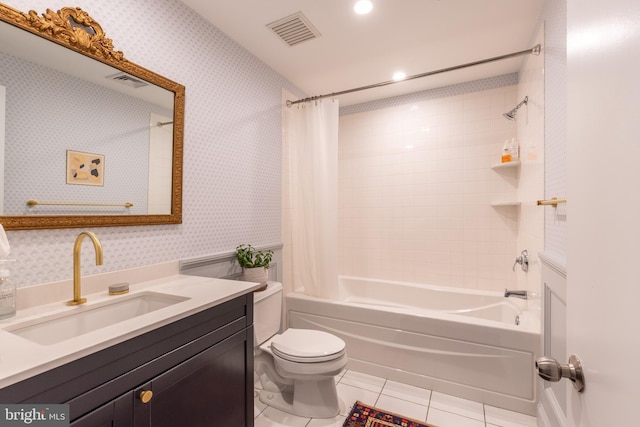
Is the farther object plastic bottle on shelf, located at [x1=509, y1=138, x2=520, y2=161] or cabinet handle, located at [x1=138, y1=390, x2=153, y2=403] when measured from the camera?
plastic bottle on shelf, located at [x1=509, y1=138, x2=520, y2=161]

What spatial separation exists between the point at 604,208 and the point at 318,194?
6.87 feet

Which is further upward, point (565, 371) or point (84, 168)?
point (84, 168)

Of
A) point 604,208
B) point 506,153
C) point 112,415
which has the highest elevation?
point 506,153

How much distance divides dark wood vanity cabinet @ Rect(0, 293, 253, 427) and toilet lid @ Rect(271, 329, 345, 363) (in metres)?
0.37

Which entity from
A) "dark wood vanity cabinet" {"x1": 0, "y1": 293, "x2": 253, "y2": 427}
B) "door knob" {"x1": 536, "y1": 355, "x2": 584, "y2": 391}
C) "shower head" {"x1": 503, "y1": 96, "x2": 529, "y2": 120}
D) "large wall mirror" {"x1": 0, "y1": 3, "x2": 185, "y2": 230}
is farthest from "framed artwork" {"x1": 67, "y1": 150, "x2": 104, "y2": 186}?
"shower head" {"x1": 503, "y1": 96, "x2": 529, "y2": 120}

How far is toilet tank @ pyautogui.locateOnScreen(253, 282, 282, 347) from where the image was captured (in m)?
1.81

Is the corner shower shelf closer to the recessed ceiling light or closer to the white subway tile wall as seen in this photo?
the white subway tile wall

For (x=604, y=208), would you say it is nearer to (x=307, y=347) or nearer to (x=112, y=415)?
(x=112, y=415)

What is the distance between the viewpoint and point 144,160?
4.99 feet

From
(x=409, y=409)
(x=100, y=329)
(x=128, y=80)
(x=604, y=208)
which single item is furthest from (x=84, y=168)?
(x=409, y=409)

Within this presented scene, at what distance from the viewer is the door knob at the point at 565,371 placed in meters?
0.54

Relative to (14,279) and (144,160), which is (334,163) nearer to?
(144,160)

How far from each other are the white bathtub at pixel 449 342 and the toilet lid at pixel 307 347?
47 cm

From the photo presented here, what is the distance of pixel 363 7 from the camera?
5.72 feet
